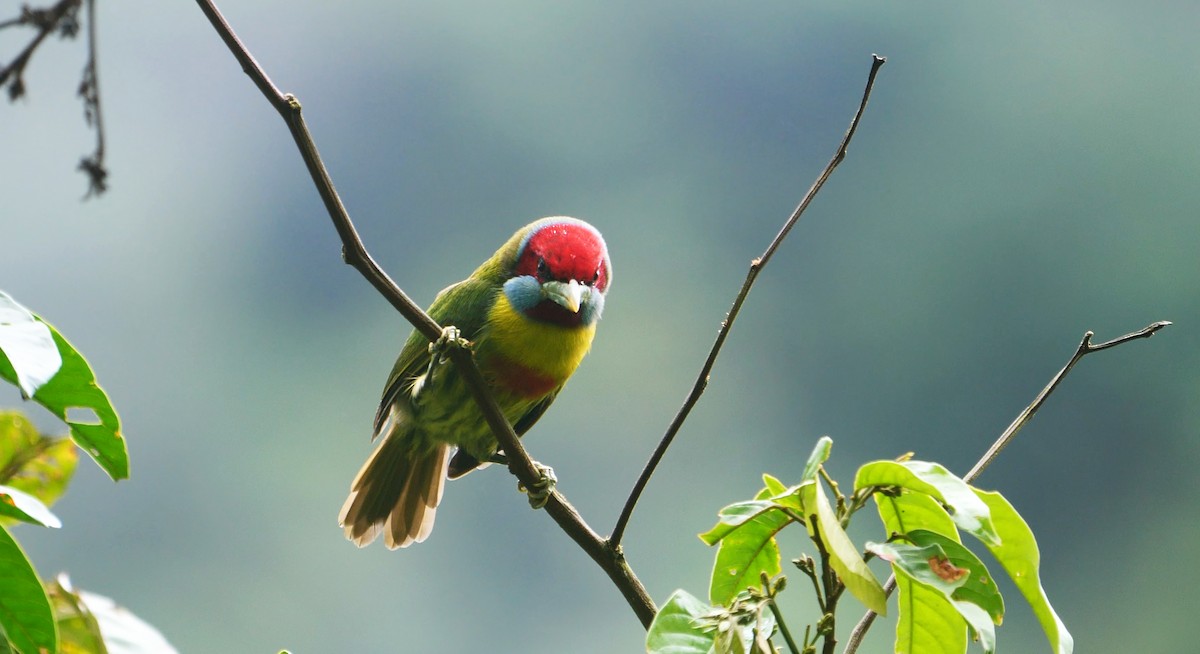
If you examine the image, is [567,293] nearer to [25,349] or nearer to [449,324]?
[449,324]

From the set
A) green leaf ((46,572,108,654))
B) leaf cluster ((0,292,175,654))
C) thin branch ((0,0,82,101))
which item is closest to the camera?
leaf cluster ((0,292,175,654))

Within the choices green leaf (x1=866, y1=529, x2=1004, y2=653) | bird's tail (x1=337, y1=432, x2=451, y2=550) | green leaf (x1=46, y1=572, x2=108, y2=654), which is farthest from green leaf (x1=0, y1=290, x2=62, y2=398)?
bird's tail (x1=337, y1=432, x2=451, y2=550)

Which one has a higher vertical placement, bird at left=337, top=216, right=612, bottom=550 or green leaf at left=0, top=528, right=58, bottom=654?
bird at left=337, top=216, right=612, bottom=550

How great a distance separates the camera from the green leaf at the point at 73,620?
150 cm

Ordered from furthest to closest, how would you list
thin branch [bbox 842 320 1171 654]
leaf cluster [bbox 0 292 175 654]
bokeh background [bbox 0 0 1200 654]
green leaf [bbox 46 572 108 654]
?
bokeh background [bbox 0 0 1200 654] < green leaf [bbox 46 572 108 654] < thin branch [bbox 842 320 1171 654] < leaf cluster [bbox 0 292 175 654]

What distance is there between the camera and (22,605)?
133 centimetres

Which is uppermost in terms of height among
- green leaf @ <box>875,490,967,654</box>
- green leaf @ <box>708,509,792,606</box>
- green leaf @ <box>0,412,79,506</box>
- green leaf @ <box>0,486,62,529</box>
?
green leaf @ <box>0,412,79,506</box>

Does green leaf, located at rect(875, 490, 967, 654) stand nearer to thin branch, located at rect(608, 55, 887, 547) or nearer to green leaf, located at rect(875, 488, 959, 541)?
green leaf, located at rect(875, 488, 959, 541)

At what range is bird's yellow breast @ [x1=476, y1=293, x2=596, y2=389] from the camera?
306 cm

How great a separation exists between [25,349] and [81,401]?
22cm

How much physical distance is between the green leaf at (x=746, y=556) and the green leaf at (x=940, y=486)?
0.58ft

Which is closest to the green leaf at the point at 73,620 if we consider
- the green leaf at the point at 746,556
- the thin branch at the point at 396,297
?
the thin branch at the point at 396,297

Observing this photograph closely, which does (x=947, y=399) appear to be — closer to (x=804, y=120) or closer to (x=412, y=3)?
(x=804, y=120)

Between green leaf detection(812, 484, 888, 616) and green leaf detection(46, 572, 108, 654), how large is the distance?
3.26ft
